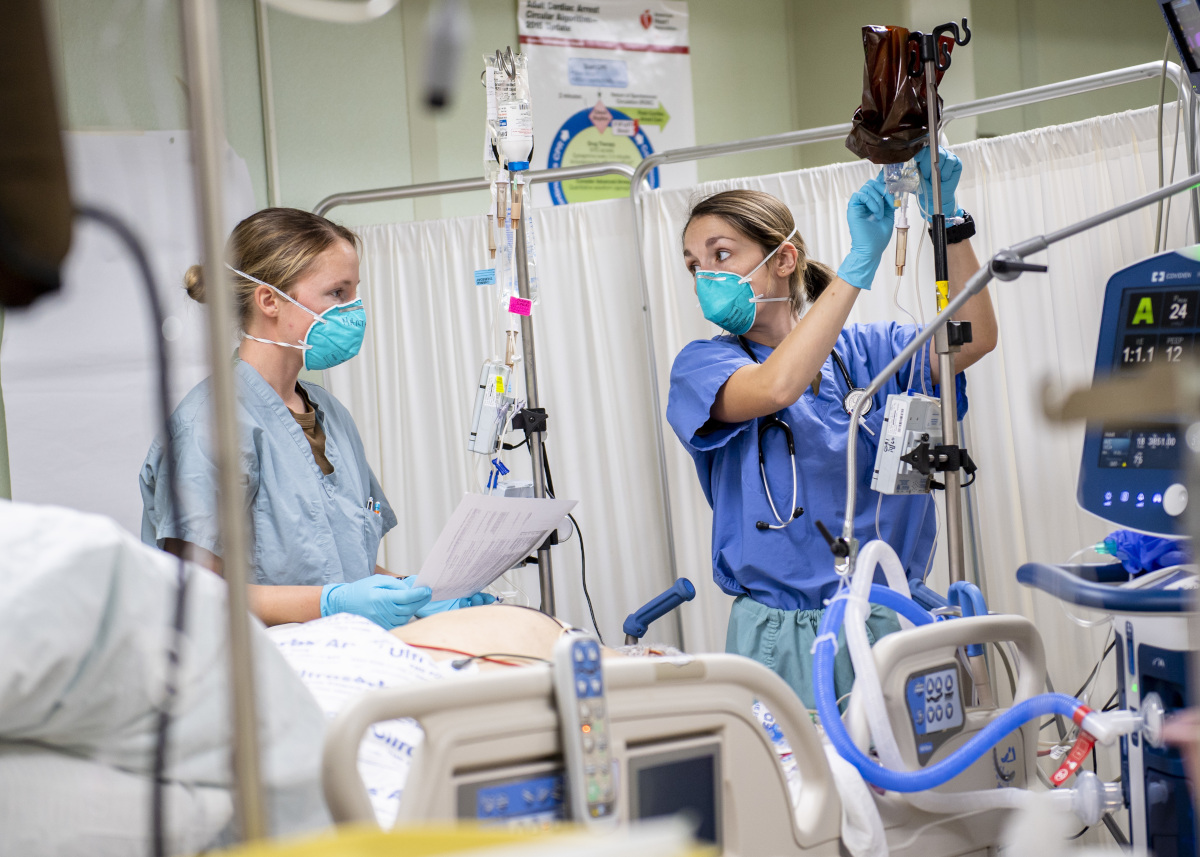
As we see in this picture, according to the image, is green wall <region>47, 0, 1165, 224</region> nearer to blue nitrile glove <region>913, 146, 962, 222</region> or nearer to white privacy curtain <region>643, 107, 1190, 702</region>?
white privacy curtain <region>643, 107, 1190, 702</region>

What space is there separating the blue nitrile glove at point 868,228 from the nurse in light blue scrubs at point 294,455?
3.24 feet

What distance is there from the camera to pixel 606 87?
372 centimetres

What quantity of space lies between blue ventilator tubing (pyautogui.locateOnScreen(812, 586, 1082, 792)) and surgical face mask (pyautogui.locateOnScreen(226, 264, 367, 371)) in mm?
1292

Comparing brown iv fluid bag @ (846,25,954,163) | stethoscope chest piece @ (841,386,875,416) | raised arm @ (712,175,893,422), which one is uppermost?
brown iv fluid bag @ (846,25,954,163)

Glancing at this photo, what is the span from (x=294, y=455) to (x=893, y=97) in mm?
1282

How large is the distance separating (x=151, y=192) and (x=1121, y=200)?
2506 mm

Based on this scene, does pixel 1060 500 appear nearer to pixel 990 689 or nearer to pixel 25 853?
→ pixel 990 689

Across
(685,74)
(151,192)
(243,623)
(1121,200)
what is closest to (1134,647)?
(243,623)

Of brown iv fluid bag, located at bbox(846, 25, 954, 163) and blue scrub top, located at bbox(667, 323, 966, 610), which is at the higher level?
brown iv fluid bag, located at bbox(846, 25, 954, 163)

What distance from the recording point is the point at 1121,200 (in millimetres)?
2518

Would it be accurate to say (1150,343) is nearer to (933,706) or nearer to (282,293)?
(933,706)

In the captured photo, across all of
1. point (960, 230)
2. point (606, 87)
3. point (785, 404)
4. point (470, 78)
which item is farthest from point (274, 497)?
point (606, 87)

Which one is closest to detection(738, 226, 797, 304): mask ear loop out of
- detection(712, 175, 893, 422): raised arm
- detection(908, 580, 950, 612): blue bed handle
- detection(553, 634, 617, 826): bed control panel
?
detection(712, 175, 893, 422): raised arm

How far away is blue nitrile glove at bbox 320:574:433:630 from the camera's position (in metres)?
1.81
